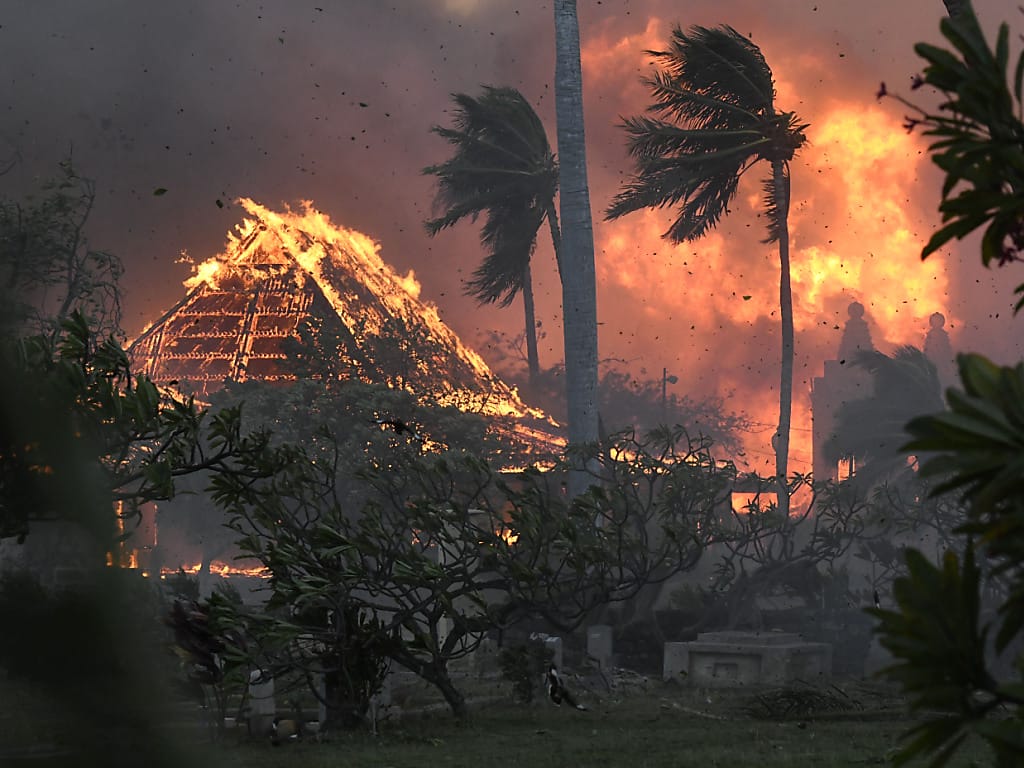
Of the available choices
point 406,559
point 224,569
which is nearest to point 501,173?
point 224,569

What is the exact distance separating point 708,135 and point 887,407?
48.2 ft

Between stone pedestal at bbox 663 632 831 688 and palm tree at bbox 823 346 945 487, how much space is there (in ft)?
65.5

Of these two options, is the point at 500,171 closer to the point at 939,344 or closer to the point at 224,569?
the point at 224,569

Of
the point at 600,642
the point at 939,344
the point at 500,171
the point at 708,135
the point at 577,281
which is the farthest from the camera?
the point at 939,344

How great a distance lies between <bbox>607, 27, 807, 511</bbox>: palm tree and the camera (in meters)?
31.4

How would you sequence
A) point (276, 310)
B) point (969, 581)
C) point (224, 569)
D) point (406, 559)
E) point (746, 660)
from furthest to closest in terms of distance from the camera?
1. point (276, 310)
2. point (224, 569)
3. point (746, 660)
4. point (406, 559)
5. point (969, 581)

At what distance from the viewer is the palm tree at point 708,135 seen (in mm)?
31359

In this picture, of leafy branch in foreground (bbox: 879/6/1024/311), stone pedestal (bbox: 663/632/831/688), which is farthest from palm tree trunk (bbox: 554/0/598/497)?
leafy branch in foreground (bbox: 879/6/1024/311)

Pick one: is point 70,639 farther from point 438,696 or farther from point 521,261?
point 521,261

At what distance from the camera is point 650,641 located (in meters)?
23.0

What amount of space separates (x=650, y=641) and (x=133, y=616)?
Answer: 8.80 m

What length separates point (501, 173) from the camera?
40.1m

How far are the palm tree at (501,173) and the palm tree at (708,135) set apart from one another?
7.52 m

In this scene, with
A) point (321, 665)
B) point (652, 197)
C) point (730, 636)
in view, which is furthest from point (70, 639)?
point (652, 197)
